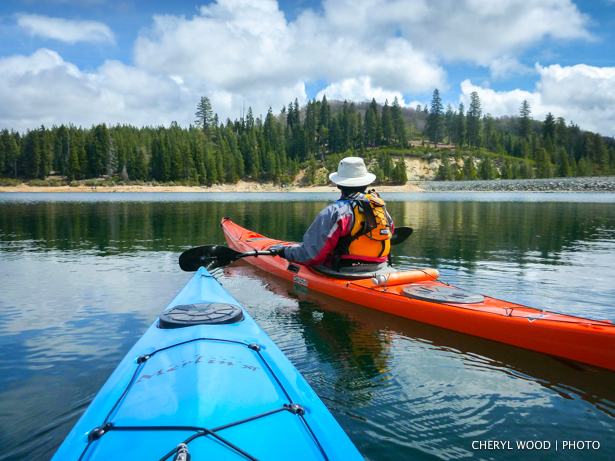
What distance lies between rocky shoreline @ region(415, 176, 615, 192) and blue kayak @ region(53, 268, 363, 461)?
262 feet

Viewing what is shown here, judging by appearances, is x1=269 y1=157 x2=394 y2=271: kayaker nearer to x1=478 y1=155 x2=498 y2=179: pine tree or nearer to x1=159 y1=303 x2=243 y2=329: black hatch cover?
x1=159 y1=303 x2=243 y2=329: black hatch cover

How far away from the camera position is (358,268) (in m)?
7.38

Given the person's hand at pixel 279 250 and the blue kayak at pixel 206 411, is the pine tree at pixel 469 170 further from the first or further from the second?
the blue kayak at pixel 206 411

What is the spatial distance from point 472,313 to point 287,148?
388 ft

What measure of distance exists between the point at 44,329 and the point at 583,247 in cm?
1578

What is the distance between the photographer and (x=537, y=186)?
74.1 metres

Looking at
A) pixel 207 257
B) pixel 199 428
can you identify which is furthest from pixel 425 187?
pixel 199 428

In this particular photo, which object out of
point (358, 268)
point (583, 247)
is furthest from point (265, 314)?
point (583, 247)

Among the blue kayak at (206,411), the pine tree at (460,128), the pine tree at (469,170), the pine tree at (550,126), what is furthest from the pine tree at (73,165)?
the pine tree at (550,126)

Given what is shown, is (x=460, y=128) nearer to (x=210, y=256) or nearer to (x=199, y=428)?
(x=210, y=256)

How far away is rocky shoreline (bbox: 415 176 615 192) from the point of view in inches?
2657

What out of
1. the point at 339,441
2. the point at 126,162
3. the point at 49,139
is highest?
the point at 49,139

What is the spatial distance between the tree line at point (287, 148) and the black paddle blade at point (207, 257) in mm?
82943

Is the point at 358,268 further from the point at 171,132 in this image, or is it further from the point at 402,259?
the point at 171,132
